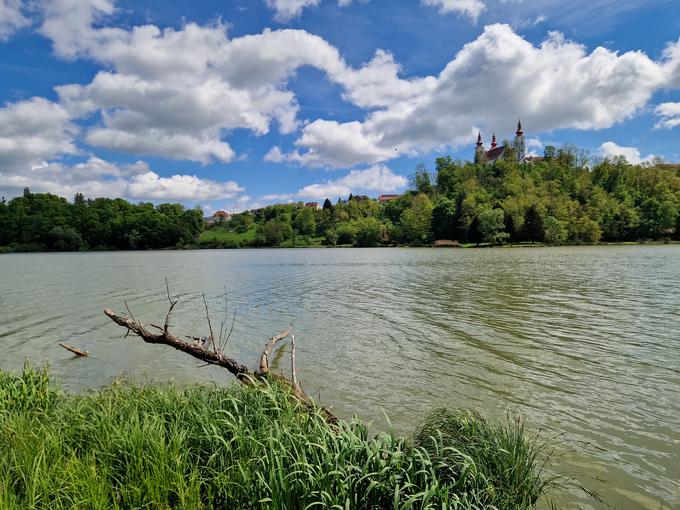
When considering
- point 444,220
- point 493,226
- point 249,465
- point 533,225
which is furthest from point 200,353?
point 444,220

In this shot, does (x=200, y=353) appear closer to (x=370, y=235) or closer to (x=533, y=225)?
(x=533, y=225)

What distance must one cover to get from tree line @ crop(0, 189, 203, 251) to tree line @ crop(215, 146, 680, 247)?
96.5 feet

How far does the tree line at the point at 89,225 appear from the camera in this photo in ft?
451

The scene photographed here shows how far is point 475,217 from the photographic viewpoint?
132000 millimetres

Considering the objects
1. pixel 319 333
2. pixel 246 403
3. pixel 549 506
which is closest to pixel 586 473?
pixel 549 506

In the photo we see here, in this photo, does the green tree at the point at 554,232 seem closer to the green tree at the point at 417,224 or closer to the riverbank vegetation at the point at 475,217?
the riverbank vegetation at the point at 475,217

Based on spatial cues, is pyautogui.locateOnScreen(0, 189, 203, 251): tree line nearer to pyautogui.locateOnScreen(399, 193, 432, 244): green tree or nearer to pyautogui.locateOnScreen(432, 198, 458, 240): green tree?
pyautogui.locateOnScreen(399, 193, 432, 244): green tree

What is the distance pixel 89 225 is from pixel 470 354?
166 metres

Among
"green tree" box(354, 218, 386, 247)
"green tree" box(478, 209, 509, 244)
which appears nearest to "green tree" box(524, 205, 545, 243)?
"green tree" box(478, 209, 509, 244)

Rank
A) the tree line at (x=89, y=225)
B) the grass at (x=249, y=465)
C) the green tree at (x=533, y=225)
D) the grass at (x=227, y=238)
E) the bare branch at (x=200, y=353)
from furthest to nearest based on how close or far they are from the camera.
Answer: the grass at (x=227, y=238)
the tree line at (x=89, y=225)
the green tree at (x=533, y=225)
the bare branch at (x=200, y=353)
the grass at (x=249, y=465)

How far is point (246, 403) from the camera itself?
6.78m

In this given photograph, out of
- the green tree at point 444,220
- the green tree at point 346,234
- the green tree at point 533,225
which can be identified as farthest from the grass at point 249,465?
the green tree at point 346,234

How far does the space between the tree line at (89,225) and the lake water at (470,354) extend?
131 meters

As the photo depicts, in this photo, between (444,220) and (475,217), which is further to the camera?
(444,220)
